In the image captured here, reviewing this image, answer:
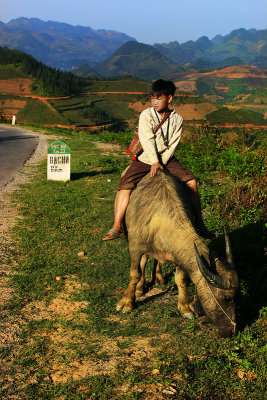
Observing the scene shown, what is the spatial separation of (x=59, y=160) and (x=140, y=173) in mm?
6240

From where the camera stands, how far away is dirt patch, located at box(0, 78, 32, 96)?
169 feet

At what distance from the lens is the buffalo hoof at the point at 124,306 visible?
4.20 m

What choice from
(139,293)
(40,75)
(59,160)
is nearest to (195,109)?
(59,160)

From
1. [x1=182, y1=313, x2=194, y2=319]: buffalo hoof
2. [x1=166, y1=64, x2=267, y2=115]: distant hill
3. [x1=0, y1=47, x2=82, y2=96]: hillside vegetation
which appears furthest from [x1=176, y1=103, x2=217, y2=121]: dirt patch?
A: [x1=166, y1=64, x2=267, y2=115]: distant hill

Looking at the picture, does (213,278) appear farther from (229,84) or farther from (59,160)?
(229,84)

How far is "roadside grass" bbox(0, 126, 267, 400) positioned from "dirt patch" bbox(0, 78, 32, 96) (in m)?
49.1

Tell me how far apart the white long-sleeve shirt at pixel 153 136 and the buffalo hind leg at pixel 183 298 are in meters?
1.42

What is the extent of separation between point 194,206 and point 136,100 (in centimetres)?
4955

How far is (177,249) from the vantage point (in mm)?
3523

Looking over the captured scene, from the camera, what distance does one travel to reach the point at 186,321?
4.04m

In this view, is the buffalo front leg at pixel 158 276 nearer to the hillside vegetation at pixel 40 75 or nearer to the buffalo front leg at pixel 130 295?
the buffalo front leg at pixel 130 295

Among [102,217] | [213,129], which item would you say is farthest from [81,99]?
[102,217]

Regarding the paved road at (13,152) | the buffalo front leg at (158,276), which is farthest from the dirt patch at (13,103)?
the buffalo front leg at (158,276)

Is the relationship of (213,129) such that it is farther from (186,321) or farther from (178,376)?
(178,376)
